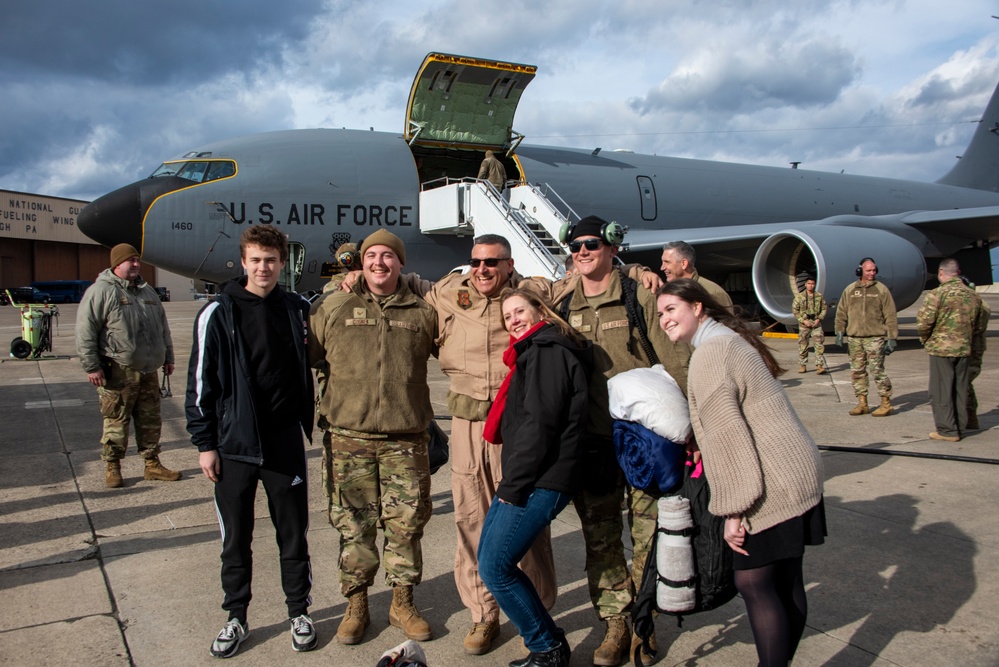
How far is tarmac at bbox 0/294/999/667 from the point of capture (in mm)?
2912

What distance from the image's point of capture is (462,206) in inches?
484

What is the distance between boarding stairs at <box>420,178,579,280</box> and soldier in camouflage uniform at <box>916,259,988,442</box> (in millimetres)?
5309

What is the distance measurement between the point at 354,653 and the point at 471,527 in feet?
2.19

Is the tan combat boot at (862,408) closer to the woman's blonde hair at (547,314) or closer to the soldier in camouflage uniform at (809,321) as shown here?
the soldier in camouflage uniform at (809,321)

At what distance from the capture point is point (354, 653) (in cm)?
294

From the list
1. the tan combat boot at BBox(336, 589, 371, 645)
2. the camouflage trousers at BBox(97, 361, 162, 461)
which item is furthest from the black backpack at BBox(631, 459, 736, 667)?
the camouflage trousers at BBox(97, 361, 162, 461)

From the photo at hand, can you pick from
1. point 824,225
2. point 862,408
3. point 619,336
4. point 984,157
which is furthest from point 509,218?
point 984,157

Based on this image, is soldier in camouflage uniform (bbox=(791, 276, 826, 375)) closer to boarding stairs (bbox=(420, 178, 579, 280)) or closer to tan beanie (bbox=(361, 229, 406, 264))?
boarding stairs (bbox=(420, 178, 579, 280))

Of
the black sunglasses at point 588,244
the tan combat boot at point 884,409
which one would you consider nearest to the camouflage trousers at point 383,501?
the black sunglasses at point 588,244

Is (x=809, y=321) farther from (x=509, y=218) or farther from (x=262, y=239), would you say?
(x=262, y=239)

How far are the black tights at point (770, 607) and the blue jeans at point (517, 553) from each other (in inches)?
25.7

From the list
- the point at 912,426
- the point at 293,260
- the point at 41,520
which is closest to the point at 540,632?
the point at 41,520

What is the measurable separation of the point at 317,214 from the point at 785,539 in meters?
10.7

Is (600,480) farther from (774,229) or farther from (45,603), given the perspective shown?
(774,229)
